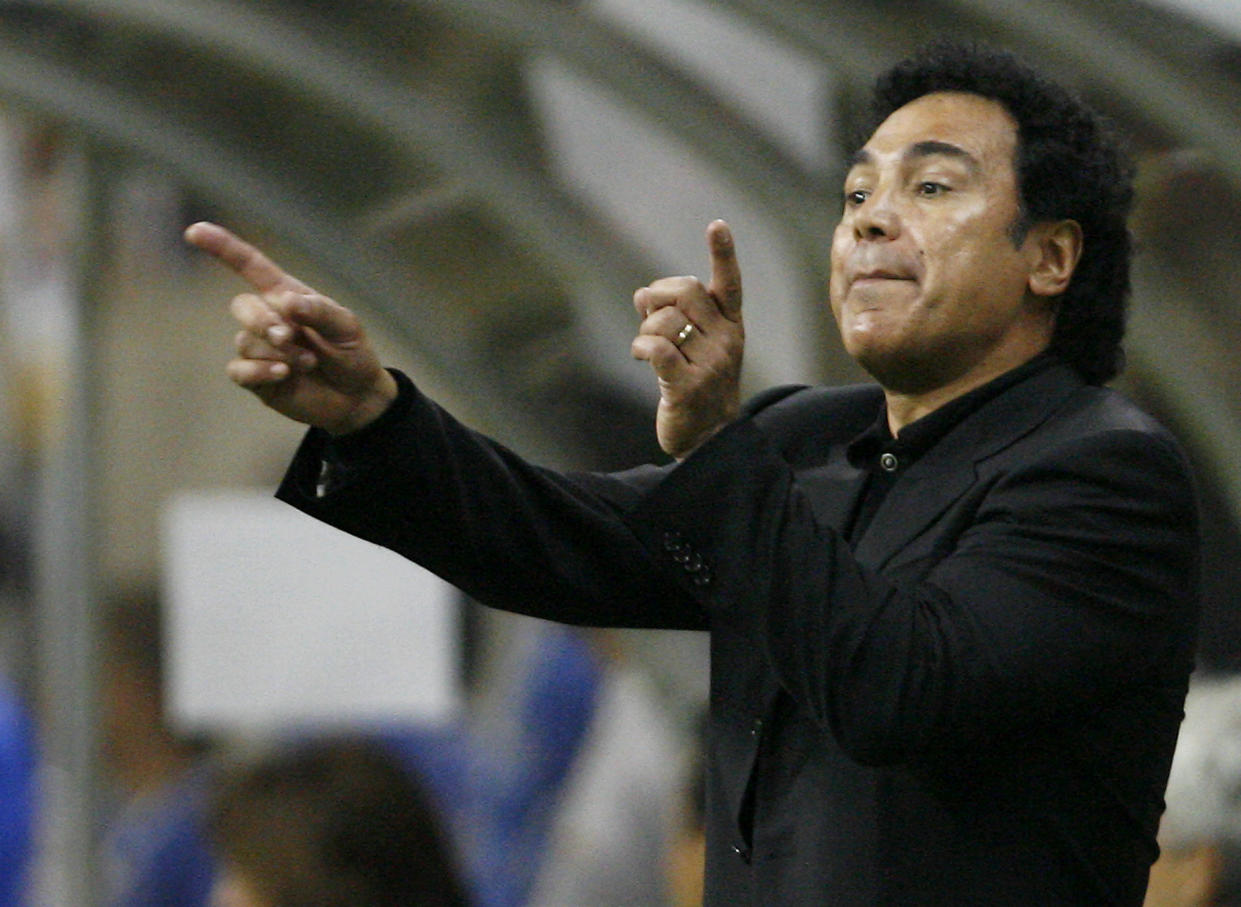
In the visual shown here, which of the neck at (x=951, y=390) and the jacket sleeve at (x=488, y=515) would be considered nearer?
the jacket sleeve at (x=488, y=515)

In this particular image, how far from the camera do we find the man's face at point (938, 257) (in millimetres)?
2143

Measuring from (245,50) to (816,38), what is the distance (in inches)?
59.8

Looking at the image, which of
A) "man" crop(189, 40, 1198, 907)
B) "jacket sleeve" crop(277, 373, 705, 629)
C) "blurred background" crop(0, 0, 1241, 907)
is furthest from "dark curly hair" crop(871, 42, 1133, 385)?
A: "blurred background" crop(0, 0, 1241, 907)

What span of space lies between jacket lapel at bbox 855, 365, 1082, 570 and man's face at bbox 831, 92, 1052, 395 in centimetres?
6

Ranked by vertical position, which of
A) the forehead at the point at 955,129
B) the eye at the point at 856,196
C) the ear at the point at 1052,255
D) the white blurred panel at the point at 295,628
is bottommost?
the white blurred panel at the point at 295,628

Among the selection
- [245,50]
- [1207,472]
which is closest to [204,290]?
[245,50]

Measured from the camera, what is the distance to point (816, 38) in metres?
4.71

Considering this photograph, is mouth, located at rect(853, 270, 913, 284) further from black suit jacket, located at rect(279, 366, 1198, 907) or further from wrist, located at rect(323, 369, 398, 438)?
wrist, located at rect(323, 369, 398, 438)

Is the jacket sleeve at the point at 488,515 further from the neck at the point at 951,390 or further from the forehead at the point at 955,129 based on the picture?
the forehead at the point at 955,129

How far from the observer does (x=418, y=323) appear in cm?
602

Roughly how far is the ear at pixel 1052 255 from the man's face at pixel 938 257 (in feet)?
0.04

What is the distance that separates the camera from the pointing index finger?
6.40 ft

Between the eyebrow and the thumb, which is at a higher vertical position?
the eyebrow

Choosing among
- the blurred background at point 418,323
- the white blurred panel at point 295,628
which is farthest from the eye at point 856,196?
the white blurred panel at point 295,628
